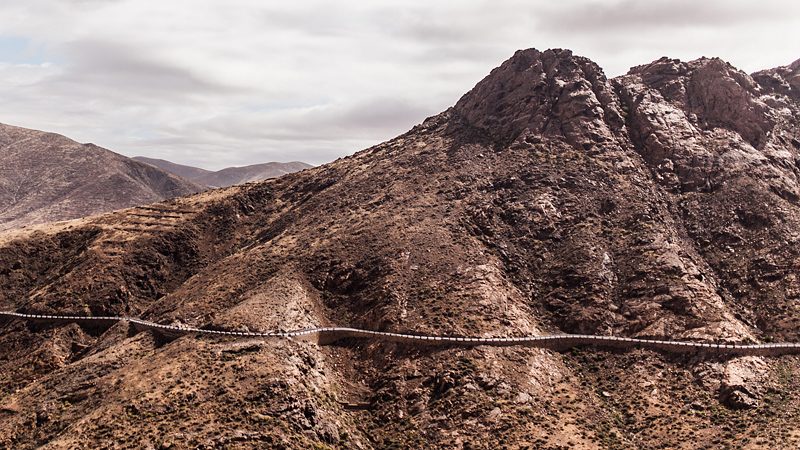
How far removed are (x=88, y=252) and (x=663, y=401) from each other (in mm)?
75380

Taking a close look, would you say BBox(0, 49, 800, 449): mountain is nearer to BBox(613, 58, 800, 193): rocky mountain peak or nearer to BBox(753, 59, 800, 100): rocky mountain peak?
BBox(613, 58, 800, 193): rocky mountain peak

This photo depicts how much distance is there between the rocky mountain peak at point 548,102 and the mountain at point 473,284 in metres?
0.36

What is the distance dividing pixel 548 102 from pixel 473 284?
136ft

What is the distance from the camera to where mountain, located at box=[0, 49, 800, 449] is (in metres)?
53.3

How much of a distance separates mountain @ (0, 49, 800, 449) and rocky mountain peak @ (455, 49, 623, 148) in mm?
362

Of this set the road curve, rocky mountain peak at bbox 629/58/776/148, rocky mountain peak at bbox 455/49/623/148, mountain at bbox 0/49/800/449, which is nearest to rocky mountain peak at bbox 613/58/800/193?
rocky mountain peak at bbox 629/58/776/148

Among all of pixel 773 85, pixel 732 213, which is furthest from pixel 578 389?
pixel 773 85

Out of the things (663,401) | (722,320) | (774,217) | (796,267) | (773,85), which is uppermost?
(773,85)

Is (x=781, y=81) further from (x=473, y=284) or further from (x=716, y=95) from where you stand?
(x=473, y=284)

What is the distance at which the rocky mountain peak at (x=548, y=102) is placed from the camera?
93.1 m

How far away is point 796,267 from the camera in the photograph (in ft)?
231

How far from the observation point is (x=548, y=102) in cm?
9644

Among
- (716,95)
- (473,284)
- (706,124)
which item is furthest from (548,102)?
(473,284)

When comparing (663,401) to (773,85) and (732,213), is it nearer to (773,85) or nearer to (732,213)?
(732,213)
